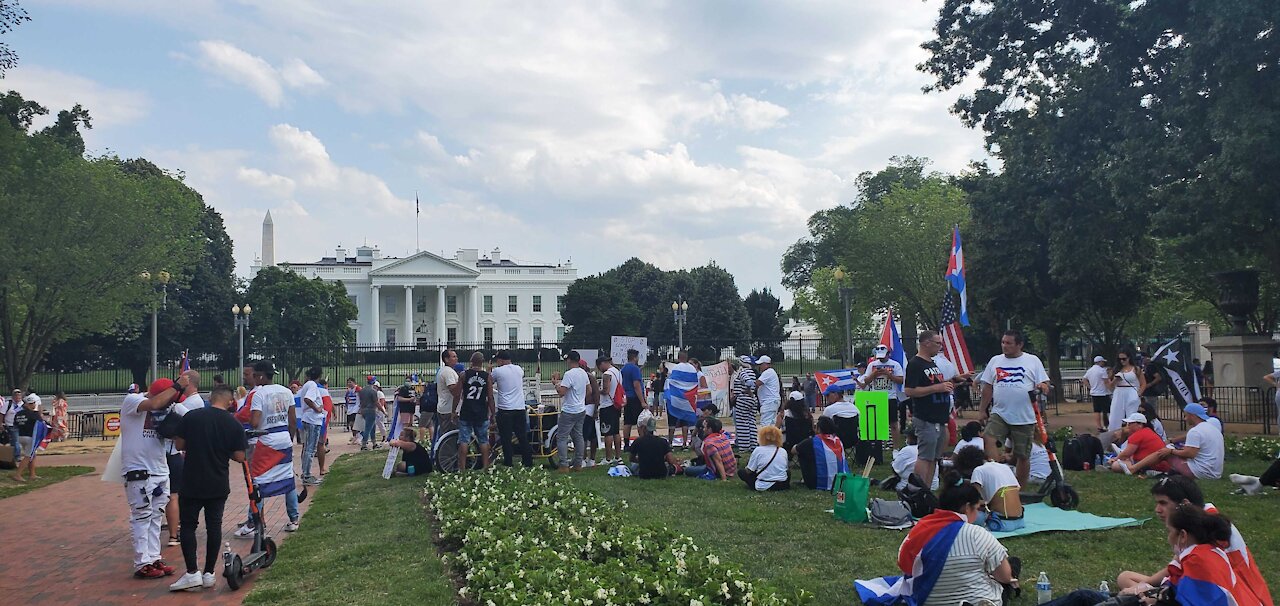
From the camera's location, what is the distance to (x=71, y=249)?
97.2ft

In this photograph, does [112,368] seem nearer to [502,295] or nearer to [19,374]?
[19,374]

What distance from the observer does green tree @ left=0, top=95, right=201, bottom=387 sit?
2758 cm

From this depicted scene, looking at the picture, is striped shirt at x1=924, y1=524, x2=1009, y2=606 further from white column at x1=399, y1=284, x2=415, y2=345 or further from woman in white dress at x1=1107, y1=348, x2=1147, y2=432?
white column at x1=399, y1=284, x2=415, y2=345

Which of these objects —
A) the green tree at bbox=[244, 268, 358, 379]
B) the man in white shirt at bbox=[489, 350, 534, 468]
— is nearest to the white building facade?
the green tree at bbox=[244, 268, 358, 379]

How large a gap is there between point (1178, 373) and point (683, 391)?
25.2ft

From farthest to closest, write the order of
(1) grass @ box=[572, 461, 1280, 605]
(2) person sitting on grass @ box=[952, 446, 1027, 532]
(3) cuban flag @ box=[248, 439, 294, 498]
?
(3) cuban flag @ box=[248, 439, 294, 498]
(2) person sitting on grass @ box=[952, 446, 1027, 532]
(1) grass @ box=[572, 461, 1280, 605]

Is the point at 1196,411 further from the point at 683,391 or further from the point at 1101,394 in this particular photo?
the point at 683,391

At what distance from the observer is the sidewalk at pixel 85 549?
736cm

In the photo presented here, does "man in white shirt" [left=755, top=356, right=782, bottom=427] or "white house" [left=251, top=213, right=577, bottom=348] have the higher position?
"white house" [left=251, top=213, right=577, bottom=348]

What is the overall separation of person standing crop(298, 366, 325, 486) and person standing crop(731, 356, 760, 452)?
6.11 m

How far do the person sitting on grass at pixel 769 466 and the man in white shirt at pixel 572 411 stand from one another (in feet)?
10.3

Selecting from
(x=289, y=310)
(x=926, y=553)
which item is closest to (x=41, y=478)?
(x=926, y=553)

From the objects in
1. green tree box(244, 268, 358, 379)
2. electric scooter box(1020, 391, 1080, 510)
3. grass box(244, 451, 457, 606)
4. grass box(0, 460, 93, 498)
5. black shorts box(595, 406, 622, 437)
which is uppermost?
green tree box(244, 268, 358, 379)

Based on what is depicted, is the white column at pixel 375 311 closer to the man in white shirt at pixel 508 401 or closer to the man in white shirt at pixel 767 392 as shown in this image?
the man in white shirt at pixel 767 392
